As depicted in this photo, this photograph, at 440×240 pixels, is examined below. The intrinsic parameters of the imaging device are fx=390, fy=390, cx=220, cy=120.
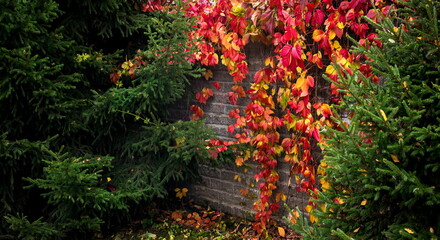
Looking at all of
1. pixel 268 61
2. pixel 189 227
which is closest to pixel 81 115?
pixel 189 227

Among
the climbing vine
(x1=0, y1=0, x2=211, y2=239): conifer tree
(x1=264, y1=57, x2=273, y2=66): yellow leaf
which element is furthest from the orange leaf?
(x1=0, y1=0, x2=211, y2=239): conifer tree

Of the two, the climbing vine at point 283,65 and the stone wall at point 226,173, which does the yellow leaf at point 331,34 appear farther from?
the stone wall at point 226,173

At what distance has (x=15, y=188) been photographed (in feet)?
10.5

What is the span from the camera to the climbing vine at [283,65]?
102 inches

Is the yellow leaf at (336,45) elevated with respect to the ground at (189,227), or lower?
elevated

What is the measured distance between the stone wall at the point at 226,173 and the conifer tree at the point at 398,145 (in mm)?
1673

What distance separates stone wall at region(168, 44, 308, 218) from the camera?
3393mm

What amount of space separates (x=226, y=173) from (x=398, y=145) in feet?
8.21

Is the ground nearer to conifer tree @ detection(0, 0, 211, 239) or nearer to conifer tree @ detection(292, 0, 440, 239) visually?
conifer tree @ detection(0, 0, 211, 239)

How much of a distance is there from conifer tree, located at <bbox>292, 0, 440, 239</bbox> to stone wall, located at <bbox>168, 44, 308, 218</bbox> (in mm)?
1673

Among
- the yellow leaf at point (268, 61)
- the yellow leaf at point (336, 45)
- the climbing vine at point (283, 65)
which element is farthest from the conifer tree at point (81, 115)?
the yellow leaf at point (336, 45)

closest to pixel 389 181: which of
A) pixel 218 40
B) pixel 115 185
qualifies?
pixel 218 40

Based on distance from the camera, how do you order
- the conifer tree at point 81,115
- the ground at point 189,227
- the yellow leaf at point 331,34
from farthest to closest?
1. the ground at point 189,227
2. the conifer tree at point 81,115
3. the yellow leaf at point 331,34

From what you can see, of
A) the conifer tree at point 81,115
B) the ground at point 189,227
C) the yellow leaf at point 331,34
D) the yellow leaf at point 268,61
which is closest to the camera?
the yellow leaf at point 331,34
